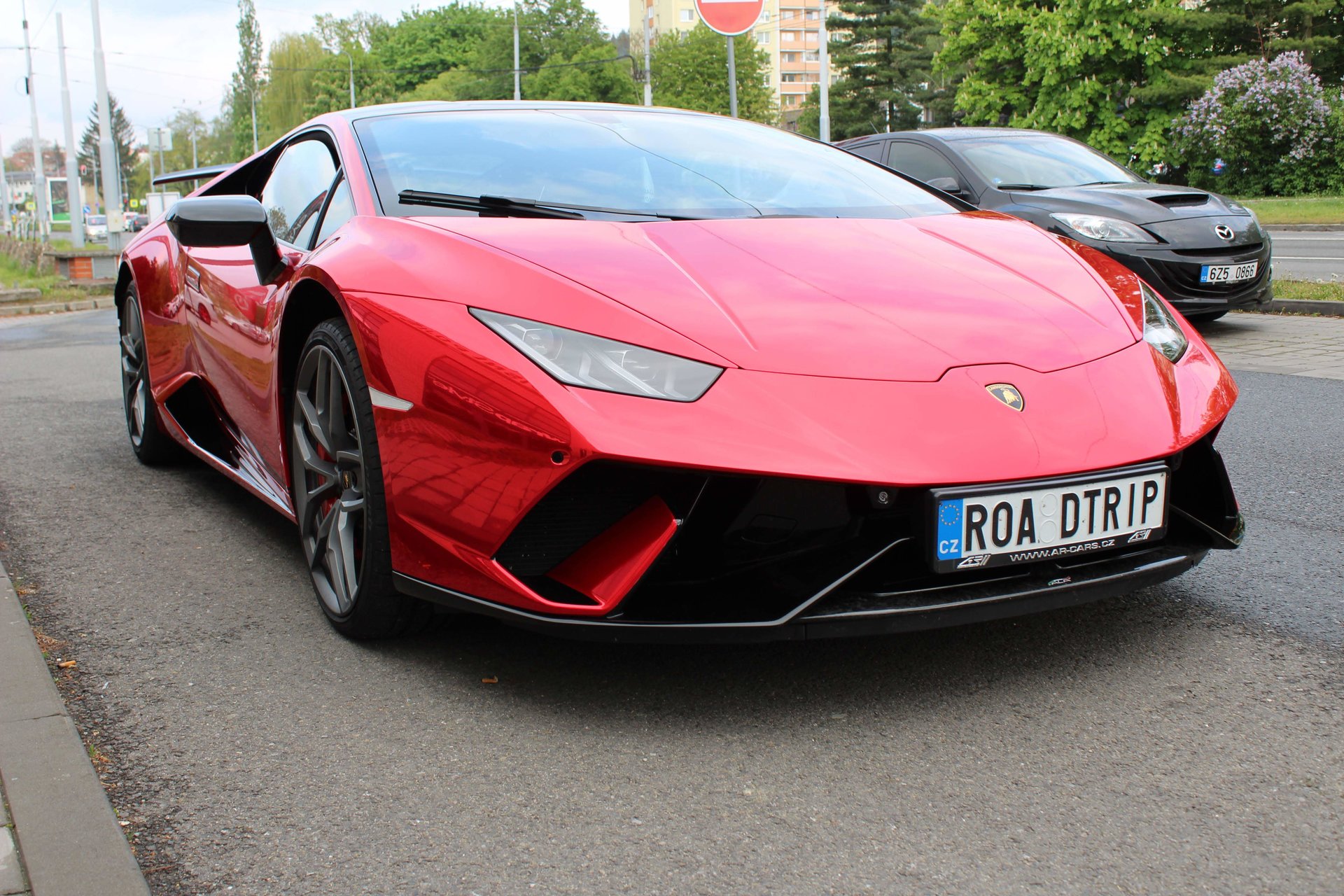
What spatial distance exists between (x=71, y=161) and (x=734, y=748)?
27.6 m

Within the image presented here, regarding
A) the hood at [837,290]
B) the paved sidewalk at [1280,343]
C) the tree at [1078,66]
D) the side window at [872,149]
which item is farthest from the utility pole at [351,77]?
the hood at [837,290]

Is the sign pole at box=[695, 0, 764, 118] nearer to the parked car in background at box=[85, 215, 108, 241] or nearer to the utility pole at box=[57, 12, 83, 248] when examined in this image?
the utility pole at box=[57, 12, 83, 248]

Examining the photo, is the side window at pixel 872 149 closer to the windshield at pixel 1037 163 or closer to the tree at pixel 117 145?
the windshield at pixel 1037 163

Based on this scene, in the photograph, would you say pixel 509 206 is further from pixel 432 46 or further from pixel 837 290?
pixel 432 46

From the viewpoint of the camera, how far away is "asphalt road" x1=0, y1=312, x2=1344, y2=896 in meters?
1.78

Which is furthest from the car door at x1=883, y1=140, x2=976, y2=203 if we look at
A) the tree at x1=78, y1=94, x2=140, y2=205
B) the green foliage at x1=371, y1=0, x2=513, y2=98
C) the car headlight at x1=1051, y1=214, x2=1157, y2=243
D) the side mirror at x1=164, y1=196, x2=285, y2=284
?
the tree at x1=78, y1=94, x2=140, y2=205

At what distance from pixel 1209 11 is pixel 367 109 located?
1516 inches

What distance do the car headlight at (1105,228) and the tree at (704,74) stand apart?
2713 inches

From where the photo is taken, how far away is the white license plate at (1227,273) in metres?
7.34

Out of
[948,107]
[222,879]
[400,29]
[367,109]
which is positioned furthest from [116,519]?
[400,29]

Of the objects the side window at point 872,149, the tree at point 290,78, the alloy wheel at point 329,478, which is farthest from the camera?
the tree at point 290,78

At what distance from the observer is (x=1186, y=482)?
247cm

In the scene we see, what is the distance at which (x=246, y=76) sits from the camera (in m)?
107

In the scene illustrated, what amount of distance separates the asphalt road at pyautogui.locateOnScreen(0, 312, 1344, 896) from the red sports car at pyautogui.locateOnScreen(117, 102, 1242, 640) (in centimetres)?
21
